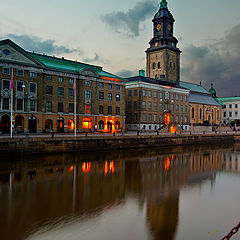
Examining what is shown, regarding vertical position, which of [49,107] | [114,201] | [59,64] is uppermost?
[59,64]

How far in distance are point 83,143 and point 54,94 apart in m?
16.6

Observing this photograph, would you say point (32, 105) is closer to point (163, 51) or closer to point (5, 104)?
point (5, 104)

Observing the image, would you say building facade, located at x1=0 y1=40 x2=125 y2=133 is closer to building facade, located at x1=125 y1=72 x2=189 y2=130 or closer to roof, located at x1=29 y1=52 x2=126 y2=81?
roof, located at x1=29 y1=52 x2=126 y2=81

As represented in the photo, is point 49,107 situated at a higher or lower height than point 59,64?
lower

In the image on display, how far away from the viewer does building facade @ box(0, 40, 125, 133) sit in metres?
43.2

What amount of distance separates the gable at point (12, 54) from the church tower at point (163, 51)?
4988 cm

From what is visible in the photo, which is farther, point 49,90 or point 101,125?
point 101,125

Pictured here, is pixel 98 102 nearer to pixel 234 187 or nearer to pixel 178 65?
pixel 234 187

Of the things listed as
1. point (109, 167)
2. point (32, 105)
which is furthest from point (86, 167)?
point (32, 105)

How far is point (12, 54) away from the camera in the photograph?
43.2 m

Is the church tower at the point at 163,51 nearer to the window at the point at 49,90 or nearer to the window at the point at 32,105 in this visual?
the window at the point at 49,90

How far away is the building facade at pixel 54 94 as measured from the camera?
4325 cm

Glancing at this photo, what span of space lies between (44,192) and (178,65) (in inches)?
3154

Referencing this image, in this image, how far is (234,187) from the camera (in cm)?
2045
